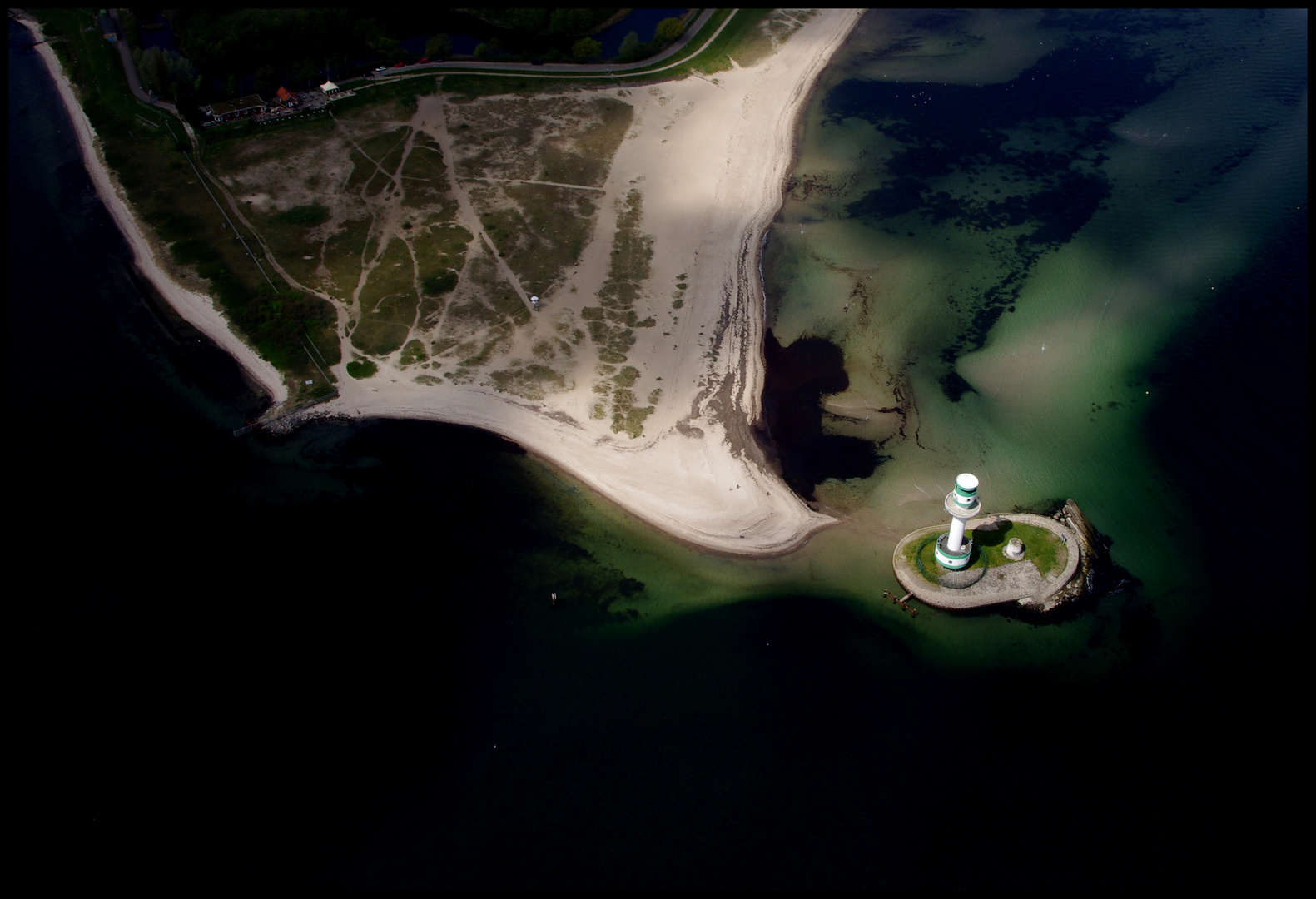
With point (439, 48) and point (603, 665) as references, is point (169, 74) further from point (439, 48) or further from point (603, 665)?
point (603, 665)

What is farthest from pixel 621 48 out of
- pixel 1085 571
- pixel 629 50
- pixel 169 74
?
pixel 1085 571

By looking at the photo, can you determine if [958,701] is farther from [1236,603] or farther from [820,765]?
[1236,603]

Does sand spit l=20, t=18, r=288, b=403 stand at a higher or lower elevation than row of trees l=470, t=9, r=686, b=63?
lower

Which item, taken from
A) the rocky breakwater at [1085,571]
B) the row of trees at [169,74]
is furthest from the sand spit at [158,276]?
the rocky breakwater at [1085,571]

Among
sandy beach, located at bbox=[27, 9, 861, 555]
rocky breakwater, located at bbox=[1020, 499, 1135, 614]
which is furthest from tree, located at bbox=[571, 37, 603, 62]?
rocky breakwater, located at bbox=[1020, 499, 1135, 614]

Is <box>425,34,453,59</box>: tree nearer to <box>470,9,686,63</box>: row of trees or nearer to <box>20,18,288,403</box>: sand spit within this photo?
<box>470,9,686,63</box>: row of trees

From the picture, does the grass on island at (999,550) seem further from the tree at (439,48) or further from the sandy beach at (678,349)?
the tree at (439,48)

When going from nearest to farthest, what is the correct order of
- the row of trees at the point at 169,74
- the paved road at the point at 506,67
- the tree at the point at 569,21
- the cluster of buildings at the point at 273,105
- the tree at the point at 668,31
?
the cluster of buildings at the point at 273,105
the row of trees at the point at 169,74
the paved road at the point at 506,67
the tree at the point at 668,31
the tree at the point at 569,21
